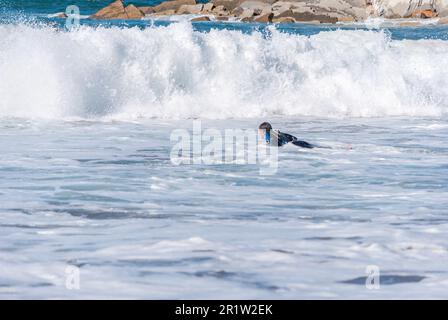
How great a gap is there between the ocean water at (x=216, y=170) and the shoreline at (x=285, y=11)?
3434 centimetres

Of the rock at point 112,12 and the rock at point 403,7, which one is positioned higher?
the rock at point 403,7

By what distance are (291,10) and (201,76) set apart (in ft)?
131

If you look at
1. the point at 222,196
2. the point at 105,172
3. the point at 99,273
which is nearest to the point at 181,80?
the point at 105,172

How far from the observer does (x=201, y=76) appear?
20094 mm

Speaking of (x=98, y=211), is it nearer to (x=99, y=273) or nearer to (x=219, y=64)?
(x=99, y=273)

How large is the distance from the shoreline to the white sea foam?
33815 mm

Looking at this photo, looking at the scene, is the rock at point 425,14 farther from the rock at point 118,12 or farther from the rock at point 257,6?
the rock at point 118,12

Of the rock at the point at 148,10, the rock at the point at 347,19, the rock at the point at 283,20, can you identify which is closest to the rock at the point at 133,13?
the rock at the point at 148,10

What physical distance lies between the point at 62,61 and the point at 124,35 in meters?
2.01

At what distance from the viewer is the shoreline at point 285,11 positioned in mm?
57375

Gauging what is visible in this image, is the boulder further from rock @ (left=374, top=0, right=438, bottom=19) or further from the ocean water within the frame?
the ocean water

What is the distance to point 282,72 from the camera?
2111 centimetres

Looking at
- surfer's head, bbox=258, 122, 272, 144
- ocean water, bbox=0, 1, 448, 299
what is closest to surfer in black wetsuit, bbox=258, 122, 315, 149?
surfer's head, bbox=258, 122, 272, 144

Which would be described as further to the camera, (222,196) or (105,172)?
(105,172)
